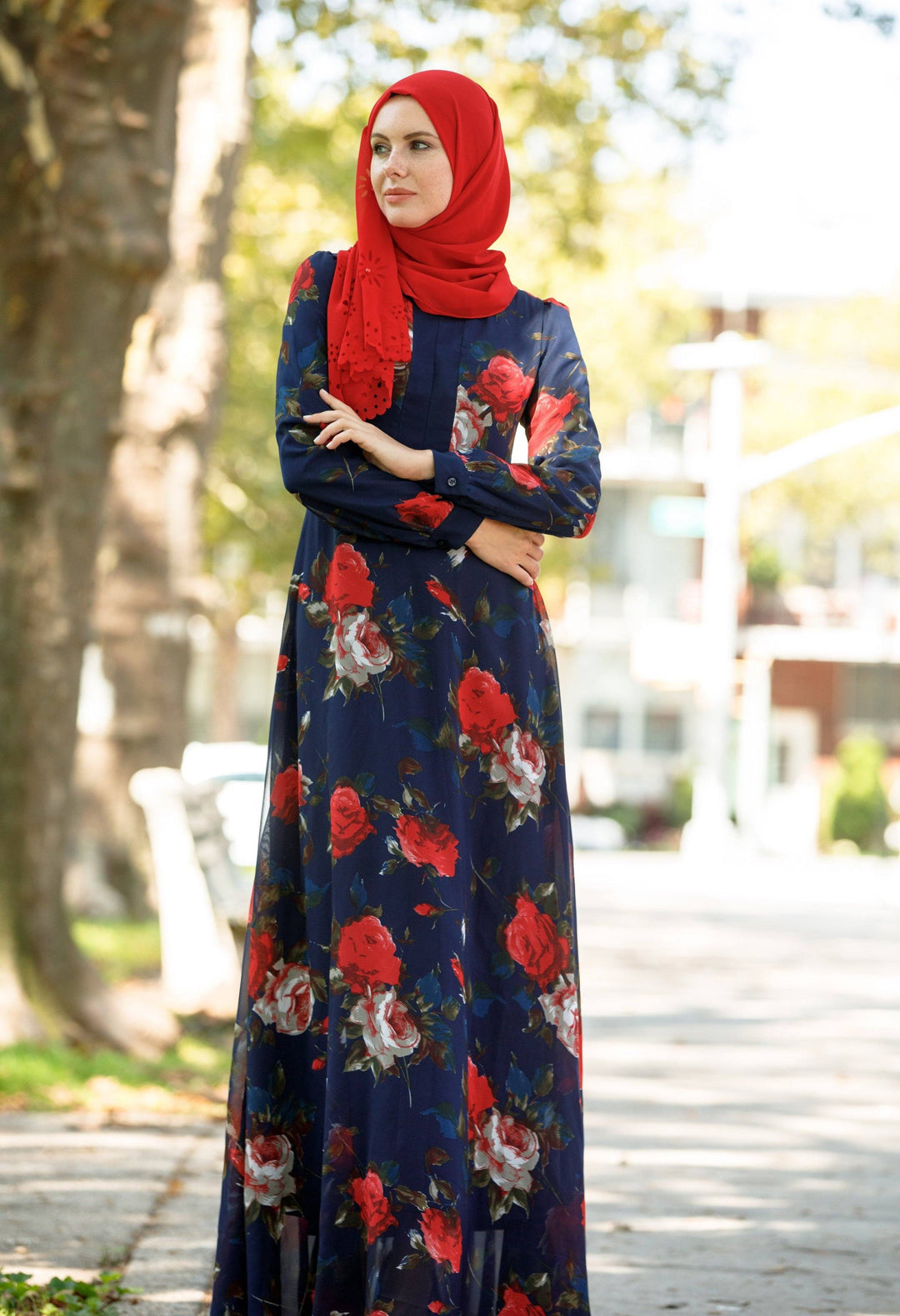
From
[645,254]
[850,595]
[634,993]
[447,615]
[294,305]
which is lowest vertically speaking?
[634,993]

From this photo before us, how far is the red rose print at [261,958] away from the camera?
278 centimetres

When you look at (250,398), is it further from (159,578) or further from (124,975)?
(124,975)

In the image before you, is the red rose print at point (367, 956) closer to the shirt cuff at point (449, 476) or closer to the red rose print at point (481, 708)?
the red rose print at point (481, 708)

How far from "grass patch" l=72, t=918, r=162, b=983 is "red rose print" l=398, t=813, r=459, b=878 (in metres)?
5.63

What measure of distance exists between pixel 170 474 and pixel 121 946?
3207mm

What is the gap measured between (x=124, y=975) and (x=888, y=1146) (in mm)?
4313

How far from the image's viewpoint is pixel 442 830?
2.71 m

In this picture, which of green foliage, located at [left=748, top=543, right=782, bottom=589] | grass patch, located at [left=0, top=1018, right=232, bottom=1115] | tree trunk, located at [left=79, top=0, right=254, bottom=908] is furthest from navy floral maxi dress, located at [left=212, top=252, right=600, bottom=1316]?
green foliage, located at [left=748, top=543, right=782, bottom=589]

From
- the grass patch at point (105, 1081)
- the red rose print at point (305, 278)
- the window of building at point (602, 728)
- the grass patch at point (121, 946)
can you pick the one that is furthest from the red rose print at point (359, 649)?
the window of building at point (602, 728)

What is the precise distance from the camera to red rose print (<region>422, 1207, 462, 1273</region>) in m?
2.58

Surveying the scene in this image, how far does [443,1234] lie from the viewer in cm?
259

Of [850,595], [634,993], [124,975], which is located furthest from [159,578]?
[850,595]

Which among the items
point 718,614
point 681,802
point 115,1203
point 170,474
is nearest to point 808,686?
point 681,802

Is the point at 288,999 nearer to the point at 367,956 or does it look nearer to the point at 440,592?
the point at 367,956
